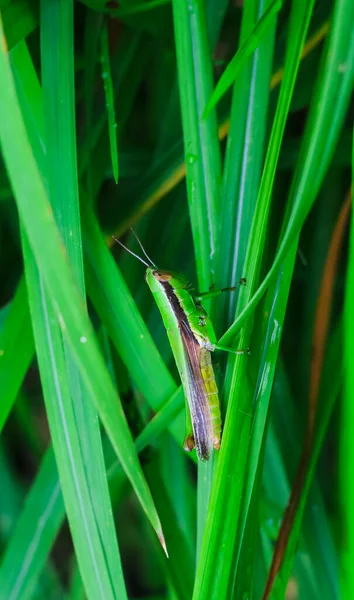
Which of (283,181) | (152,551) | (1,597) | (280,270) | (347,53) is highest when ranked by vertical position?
(347,53)

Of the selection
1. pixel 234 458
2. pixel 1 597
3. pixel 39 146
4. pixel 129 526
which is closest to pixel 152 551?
pixel 129 526

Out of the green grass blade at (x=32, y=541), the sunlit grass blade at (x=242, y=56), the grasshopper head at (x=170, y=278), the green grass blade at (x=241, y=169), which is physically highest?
the sunlit grass blade at (x=242, y=56)

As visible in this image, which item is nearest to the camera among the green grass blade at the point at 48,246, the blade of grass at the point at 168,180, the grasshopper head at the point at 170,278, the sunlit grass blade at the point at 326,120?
the green grass blade at the point at 48,246

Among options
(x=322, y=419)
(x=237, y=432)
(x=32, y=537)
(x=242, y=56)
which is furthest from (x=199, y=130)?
(x=32, y=537)

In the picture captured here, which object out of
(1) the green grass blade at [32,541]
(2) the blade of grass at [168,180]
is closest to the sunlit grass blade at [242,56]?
(2) the blade of grass at [168,180]

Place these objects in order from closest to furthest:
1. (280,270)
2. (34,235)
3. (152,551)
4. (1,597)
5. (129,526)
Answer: (34,235) → (280,270) → (1,597) → (152,551) → (129,526)

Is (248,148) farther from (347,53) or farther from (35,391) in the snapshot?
(35,391)

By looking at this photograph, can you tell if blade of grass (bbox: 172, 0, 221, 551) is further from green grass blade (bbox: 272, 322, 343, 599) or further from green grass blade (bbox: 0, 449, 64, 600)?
green grass blade (bbox: 0, 449, 64, 600)

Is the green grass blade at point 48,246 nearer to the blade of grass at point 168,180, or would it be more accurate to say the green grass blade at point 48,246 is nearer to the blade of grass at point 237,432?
the blade of grass at point 237,432

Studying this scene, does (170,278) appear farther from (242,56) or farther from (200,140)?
(242,56)
